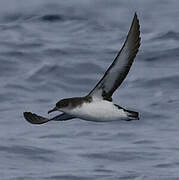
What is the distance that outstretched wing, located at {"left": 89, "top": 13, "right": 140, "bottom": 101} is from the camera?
484 inches

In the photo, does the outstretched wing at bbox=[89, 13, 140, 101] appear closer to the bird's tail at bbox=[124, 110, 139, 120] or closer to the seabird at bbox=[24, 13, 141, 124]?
the seabird at bbox=[24, 13, 141, 124]

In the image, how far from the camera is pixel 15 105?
18391mm

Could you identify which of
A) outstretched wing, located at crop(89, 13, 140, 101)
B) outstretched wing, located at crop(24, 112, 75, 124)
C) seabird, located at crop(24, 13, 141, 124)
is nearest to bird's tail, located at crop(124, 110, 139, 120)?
seabird, located at crop(24, 13, 141, 124)

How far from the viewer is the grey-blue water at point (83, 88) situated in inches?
622

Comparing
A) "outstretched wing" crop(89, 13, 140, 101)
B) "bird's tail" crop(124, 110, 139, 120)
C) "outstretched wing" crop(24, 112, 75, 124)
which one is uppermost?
"outstretched wing" crop(89, 13, 140, 101)

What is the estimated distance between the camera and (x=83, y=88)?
19438 millimetres

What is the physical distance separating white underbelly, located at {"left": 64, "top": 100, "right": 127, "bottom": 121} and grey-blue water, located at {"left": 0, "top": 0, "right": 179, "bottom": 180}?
8.69 ft

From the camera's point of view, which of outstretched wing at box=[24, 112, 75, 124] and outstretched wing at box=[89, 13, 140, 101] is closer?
outstretched wing at box=[89, 13, 140, 101]

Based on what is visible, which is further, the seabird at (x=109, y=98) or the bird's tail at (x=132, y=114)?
the bird's tail at (x=132, y=114)

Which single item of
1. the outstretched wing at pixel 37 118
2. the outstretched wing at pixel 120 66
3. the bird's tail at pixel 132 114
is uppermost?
the outstretched wing at pixel 120 66

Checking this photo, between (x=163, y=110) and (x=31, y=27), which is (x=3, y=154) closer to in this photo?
(x=163, y=110)

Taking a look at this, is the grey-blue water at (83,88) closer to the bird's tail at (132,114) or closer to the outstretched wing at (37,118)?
the outstretched wing at (37,118)

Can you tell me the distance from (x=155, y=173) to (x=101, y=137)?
1963 mm

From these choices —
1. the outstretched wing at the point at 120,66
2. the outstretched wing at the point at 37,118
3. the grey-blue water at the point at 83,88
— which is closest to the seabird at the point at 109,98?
the outstretched wing at the point at 120,66
